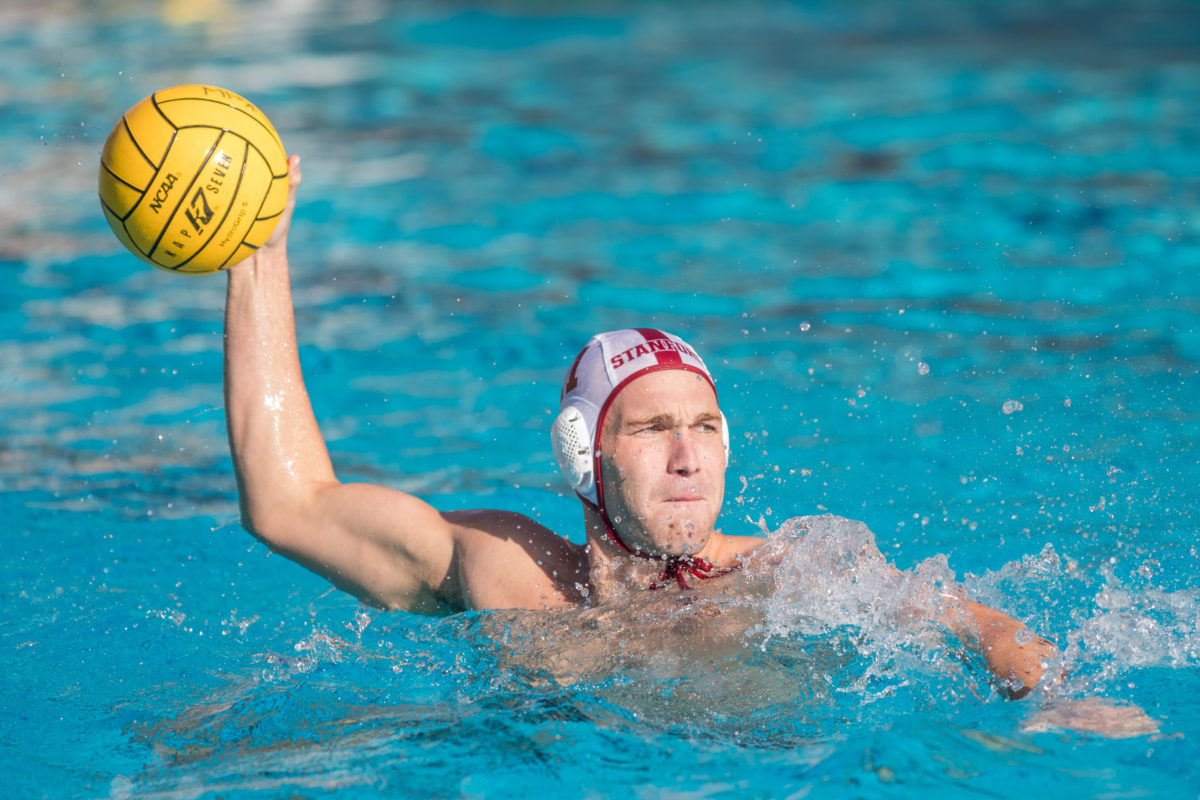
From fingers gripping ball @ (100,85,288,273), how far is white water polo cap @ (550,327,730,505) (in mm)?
990

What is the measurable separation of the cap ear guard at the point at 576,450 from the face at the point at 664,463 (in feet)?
0.14

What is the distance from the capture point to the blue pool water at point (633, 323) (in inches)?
128

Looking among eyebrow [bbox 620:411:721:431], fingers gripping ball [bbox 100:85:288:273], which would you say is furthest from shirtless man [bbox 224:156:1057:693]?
fingers gripping ball [bbox 100:85:288:273]

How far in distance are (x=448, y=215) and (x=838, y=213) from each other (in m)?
2.83

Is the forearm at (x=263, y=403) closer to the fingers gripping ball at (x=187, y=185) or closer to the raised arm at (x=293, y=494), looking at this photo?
the raised arm at (x=293, y=494)

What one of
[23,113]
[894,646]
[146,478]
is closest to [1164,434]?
[894,646]

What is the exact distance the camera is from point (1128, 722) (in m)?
2.95

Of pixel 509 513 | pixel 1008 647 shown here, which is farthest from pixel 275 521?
pixel 1008 647

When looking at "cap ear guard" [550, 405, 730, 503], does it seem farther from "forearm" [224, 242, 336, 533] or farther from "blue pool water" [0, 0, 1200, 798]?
"forearm" [224, 242, 336, 533]

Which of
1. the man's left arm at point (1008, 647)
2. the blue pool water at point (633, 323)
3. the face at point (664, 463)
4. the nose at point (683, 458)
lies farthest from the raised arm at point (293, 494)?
the man's left arm at point (1008, 647)

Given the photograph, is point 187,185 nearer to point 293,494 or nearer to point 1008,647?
point 293,494

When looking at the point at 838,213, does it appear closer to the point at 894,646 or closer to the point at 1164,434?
the point at 1164,434

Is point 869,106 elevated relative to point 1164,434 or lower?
elevated

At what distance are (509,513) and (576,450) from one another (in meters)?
0.43
